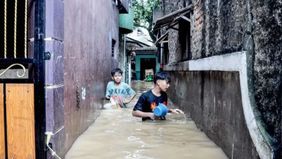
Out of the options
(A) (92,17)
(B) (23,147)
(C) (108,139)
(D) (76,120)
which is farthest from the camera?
(A) (92,17)

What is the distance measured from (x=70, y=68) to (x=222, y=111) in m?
2.17

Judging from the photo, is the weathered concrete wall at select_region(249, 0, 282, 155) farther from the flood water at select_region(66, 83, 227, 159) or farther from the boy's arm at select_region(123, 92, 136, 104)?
the boy's arm at select_region(123, 92, 136, 104)

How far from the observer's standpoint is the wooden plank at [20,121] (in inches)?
141

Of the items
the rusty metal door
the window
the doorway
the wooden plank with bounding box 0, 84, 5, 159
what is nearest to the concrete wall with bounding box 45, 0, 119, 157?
the rusty metal door

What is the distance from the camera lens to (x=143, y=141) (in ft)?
19.3

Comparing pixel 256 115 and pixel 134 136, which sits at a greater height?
pixel 256 115

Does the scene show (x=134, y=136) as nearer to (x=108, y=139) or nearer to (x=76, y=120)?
(x=108, y=139)

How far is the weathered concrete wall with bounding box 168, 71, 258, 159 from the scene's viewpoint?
4109mm

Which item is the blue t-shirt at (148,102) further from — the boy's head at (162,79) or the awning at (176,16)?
the awning at (176,16)

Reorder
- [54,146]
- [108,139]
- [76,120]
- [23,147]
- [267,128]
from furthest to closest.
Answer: [108,139] → [76,120] → [54,146] → [23,147] → [267,128]

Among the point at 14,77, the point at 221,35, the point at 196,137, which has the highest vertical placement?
the point at 221,35

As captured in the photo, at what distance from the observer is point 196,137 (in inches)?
245

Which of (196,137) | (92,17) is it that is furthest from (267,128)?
(92,17)

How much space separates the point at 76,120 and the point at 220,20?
8.61 feet
